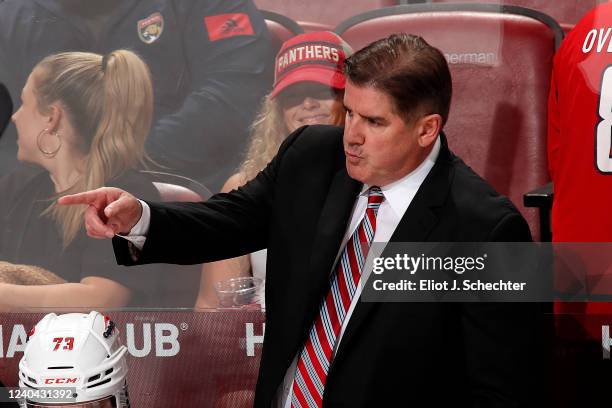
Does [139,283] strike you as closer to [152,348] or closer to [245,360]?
[152,348]

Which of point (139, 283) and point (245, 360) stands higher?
point (139, 283)

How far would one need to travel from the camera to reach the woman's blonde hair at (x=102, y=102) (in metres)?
2.98

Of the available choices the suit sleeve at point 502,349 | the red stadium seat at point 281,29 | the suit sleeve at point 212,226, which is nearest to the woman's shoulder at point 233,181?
the red stadium seat at point 281,29

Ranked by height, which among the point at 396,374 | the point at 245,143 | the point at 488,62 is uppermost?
the point at 488,62

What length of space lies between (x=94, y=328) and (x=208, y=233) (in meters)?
0.36

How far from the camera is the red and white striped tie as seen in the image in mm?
1823

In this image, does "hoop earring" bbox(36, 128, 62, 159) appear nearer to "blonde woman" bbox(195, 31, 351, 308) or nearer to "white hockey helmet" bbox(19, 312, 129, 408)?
"blonde woman" bbox(195, 31, 351, 308)

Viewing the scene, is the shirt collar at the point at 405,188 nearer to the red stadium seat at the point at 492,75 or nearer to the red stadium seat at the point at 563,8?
the red stadium seat at the point at 492,75

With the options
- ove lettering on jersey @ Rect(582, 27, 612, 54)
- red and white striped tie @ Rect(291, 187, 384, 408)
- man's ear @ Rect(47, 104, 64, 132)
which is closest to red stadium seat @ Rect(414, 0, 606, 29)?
ove lettering on jersey @ Rect(582, 27, 612, 54)

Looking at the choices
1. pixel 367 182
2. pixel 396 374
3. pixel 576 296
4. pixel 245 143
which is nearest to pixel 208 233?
pixel 367 182

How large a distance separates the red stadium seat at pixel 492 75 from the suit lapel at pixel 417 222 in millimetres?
1211

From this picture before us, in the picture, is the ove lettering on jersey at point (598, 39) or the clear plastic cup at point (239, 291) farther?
the clear plastic cup at point (239, 291)

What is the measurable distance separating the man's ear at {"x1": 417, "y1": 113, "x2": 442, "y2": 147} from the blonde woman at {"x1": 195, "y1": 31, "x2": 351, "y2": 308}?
46.3 inches

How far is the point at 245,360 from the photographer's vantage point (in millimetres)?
2662
